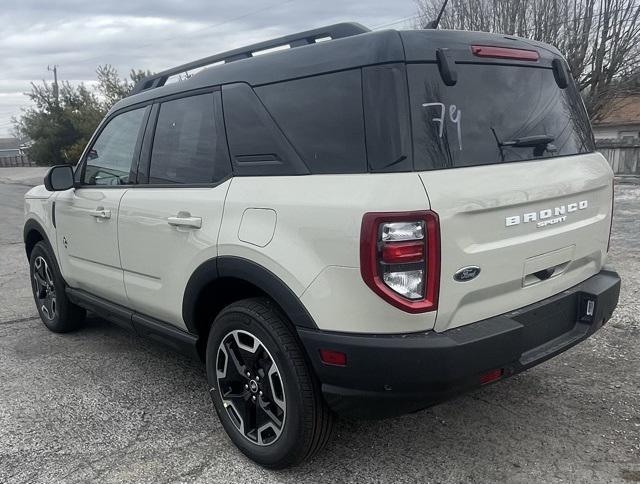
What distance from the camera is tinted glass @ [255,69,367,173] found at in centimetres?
233

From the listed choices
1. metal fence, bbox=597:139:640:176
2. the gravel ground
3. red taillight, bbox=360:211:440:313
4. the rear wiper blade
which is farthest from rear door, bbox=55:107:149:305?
metal fence, bbox=597:139:640:176

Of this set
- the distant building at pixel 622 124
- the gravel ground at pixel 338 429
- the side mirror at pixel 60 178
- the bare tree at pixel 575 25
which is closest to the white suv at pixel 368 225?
the gravel ground at pixel 338 429

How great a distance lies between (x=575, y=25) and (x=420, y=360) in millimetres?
20229

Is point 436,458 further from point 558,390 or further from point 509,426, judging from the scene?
point 558,390

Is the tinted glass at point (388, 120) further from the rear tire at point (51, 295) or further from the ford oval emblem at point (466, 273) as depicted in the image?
the rear tire at point (51, 295)

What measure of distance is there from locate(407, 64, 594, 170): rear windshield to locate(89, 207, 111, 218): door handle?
2.26 meters

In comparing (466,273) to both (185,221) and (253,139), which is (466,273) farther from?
(185,221)

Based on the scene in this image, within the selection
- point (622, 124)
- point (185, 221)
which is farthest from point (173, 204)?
point (622, 124)

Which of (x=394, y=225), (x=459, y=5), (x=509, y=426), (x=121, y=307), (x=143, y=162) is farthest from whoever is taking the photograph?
(x=459, y=5)

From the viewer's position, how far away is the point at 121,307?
3.76 meters

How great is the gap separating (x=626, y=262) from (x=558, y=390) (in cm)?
378

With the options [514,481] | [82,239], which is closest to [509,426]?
[514,481]

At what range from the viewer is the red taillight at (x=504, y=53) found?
251 centimetres

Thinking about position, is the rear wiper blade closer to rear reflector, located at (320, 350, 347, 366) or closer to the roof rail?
the roof rail
